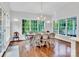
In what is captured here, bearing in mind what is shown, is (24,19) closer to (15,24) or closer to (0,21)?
(15,24)

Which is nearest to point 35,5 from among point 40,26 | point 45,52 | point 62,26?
point 62,26

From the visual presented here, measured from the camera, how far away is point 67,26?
888 centimetres

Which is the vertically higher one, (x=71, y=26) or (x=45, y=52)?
(x=71, y=26)

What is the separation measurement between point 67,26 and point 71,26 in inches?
20.9

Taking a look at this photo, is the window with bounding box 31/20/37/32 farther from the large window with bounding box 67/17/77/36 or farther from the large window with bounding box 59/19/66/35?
the large window with bounding box 67/17/77/36

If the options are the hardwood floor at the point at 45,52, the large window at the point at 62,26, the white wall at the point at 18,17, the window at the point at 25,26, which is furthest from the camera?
the window at the point at 25,26

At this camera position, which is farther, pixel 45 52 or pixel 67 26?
pixel 67 26

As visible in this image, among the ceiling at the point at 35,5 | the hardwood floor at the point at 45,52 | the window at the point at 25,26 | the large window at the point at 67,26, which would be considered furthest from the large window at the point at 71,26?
the window at the point at 25,26

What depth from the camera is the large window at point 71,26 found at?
314 inches

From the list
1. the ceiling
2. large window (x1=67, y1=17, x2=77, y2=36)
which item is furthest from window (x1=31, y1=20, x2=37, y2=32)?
large window (x1=67, y1=17, x2=77, y2=36)

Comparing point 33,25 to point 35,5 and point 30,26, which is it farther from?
point 35,5

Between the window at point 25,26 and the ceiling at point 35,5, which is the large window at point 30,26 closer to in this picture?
the window at point 25,26

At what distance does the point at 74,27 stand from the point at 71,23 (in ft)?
1.78

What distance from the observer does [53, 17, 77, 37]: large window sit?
8.08 metres
